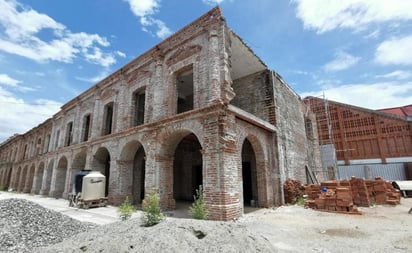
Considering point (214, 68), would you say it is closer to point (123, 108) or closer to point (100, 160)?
point (123, 108)

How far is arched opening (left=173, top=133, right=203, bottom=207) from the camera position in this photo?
44.1 ft

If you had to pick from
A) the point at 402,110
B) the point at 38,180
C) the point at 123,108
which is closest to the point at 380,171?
the point at 402,110

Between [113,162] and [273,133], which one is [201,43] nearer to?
[273,133]

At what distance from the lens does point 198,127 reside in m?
7.56

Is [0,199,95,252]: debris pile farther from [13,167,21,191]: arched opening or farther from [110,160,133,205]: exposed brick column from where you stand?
[13,167,21,191]: arched opening

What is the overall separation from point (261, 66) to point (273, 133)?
11.4ft

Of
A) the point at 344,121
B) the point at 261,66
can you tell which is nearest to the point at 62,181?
the point at 261,66

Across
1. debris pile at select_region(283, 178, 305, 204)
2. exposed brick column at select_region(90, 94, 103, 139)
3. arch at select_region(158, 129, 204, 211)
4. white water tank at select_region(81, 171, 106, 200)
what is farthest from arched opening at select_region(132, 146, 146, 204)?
debris pile at select_region(283, 178, 305, 204)

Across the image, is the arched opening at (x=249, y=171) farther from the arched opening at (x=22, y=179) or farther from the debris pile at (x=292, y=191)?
the arched opening at (x=22, y=179)

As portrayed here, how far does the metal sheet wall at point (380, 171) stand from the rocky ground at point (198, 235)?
18.1m

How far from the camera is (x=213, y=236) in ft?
13.0

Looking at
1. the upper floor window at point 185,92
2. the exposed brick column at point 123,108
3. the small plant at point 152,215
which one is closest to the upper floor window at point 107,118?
the exposed brick column at point 123,108

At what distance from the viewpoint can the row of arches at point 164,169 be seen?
894 centimetres

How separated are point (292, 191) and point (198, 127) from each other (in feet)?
18.5
